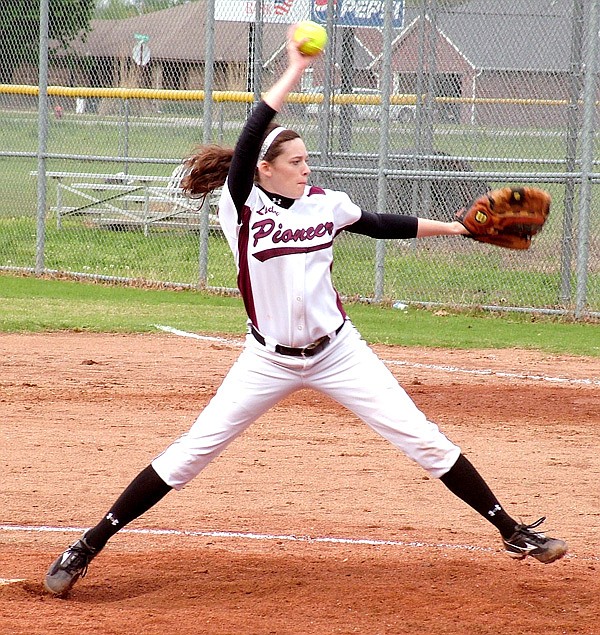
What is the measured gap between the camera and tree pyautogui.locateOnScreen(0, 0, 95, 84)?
14789 millimetres

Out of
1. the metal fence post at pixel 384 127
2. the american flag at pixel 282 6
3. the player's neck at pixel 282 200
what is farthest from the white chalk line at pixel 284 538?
the american flag at pixel 282 6

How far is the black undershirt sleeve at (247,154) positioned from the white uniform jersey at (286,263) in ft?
0.17

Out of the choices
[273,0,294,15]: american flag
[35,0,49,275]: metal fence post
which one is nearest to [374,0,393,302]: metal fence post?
[273,0,294,15]: american flag

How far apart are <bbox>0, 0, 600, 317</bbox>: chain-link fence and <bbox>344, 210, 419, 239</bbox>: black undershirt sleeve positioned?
22.4 ft

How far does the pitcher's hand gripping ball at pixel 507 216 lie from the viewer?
470 cm

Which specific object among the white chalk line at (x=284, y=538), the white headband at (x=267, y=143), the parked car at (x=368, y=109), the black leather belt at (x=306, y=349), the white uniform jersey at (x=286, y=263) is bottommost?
the white chalk line at (x=284, y=538)

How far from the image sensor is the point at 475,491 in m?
4.29

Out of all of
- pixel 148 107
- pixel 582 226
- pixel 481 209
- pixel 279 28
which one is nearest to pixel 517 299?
pixel 582 226

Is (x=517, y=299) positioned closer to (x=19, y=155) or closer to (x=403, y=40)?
(x=403, y=40)

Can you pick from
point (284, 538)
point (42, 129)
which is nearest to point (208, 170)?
point (284, 538)

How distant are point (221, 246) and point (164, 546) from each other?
11.5m

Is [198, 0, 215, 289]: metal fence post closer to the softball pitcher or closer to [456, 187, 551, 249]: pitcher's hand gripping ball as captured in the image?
[456, 187, 551, 249]: pitcher's hand gripping ball

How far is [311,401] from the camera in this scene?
330 inches

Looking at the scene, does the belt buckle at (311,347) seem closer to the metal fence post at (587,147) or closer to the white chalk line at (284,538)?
the white chalk line at (284,538)
